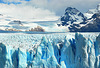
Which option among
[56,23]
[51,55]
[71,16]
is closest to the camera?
[51,55]

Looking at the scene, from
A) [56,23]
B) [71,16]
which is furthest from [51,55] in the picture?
[71,16]

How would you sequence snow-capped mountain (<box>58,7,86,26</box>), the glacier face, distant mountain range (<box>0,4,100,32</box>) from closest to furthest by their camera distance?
the glacier face → distant mountain range (<box>0,4,100,32</box>) → snow-capped mountain (<box>58,7,86,26</box>)

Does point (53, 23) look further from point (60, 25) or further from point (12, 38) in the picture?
point (12, 38)

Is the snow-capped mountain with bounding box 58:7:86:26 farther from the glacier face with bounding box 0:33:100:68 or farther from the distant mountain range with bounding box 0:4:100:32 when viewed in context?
the glacier face with bounding box 0:33:100:68

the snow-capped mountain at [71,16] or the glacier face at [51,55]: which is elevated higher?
the snow-capped mountain at [71,16]

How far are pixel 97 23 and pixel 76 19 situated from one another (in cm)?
5590

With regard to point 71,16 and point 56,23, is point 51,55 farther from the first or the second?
point 71,16

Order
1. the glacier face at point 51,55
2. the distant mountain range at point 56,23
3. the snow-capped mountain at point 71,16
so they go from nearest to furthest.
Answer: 1. the glacier face at point 51,55
2. the distant mountain range at point 56,23
3. the snow-capped mountain at point 71,16

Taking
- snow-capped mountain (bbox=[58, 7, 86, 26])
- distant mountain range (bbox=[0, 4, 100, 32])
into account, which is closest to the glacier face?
distant mountain range (bbox=[0, 4, 100, 32])

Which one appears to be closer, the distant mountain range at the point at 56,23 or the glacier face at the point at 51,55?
the glacier face at the point at 51,55

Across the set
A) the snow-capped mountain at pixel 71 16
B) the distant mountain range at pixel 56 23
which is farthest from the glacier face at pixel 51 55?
the snow-capped mountain at pixel 71 16

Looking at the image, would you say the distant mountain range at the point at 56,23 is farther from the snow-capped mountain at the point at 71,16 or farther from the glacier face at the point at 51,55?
the glacier face at the point at 51,55

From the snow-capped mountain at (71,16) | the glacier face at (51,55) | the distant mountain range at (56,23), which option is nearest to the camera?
the glacier face at (51,55)

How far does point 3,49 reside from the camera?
16531 mm
